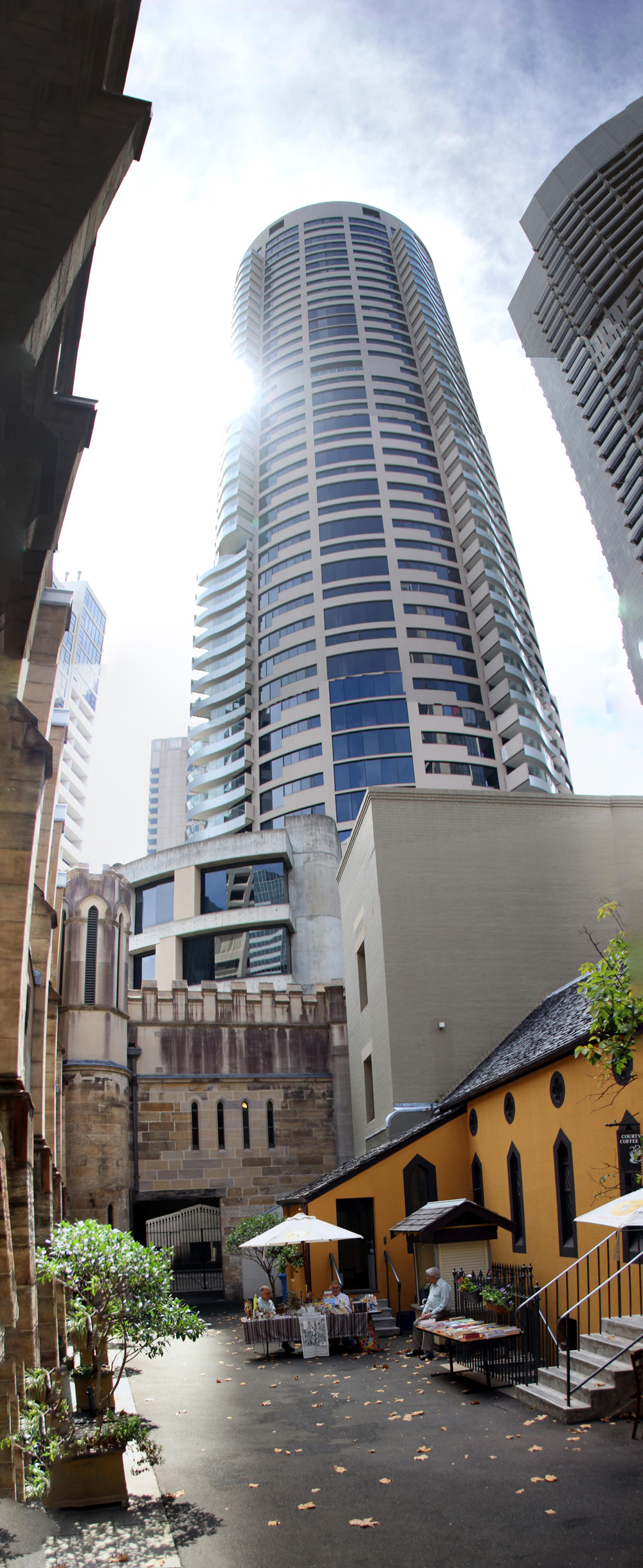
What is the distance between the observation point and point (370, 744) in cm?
7938

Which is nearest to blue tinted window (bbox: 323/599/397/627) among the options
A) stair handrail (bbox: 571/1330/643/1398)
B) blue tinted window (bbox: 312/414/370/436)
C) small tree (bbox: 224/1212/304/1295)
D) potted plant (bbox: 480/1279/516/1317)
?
blue tinted window (bbox: 312/414/370/436)

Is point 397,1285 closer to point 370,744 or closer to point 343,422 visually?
point 370,744

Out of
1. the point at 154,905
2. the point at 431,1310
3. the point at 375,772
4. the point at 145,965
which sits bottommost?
the point at 431,1310

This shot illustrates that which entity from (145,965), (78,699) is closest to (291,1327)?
(145,965)

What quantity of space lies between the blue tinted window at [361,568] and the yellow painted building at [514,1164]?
67452 millimetres

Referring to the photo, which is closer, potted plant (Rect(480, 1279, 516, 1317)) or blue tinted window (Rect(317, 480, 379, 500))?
potted plant (Rect(480, 1279, 516, 1317))

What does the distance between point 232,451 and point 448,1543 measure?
348ft

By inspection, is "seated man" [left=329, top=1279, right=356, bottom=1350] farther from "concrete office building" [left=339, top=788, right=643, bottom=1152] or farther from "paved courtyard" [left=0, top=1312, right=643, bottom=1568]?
"concrete office building" [left=339, top=788, right=643, bottom=1152]

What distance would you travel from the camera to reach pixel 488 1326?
1318cm

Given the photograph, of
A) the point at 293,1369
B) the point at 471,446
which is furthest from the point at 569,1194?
the point at 471,446

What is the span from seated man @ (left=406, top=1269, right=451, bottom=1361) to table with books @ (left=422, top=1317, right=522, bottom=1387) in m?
0.93

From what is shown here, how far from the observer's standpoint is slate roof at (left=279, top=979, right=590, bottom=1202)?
16.7m

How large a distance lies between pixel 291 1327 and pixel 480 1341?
620cm

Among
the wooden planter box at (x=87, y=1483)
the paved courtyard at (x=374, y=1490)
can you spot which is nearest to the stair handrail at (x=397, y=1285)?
the paved courtyard at (x=374, y=1490)
